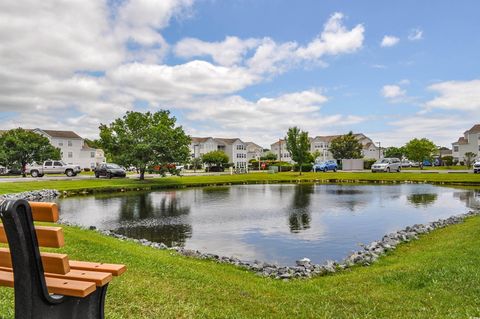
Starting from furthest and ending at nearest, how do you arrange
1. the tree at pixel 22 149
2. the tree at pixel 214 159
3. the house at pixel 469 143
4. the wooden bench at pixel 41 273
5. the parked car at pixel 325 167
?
the house at pixel 469 143 < the tree at pixel 214 159 < the parked car at pixel 325 167 < the tree at pixel 22 149 < the wooden bench at pixel 41 273

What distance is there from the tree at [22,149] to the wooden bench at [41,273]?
6926cm

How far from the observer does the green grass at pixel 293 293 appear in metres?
5.29

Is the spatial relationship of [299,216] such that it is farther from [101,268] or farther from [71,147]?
[71,147]

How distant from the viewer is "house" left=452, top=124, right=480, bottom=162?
96981mm

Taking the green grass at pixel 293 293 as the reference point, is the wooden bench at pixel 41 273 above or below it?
above

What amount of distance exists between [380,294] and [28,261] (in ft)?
18.0

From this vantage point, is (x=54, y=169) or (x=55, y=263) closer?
(x=55, y=263)

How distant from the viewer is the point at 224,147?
404 ft

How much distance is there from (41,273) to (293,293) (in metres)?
5.19

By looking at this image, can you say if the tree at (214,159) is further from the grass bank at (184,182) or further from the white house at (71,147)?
the grass bank at (184,182)

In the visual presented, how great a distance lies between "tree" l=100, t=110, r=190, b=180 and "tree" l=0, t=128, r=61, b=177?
2142 cm

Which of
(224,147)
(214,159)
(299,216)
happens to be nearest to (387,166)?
(214,159)

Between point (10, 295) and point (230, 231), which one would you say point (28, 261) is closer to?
point (10, 295)

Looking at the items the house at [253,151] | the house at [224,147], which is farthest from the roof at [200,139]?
the house at [253,151]
